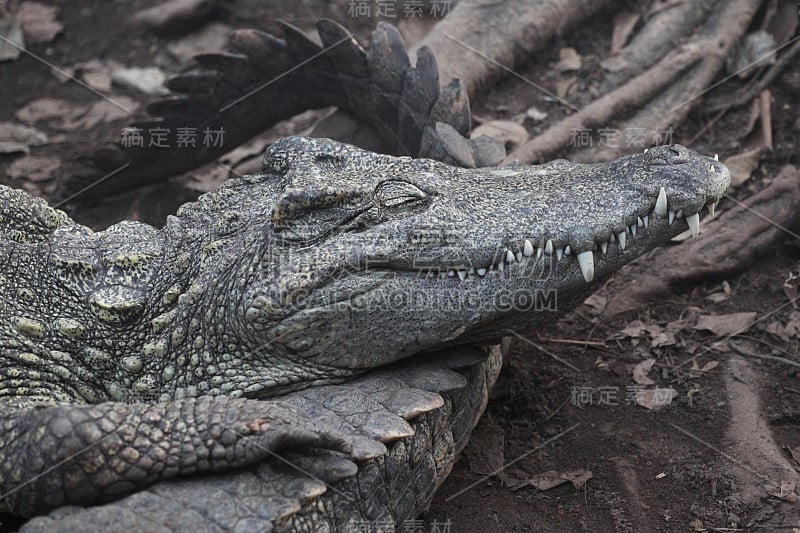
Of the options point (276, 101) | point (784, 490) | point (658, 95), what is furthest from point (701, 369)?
point (276, 101)

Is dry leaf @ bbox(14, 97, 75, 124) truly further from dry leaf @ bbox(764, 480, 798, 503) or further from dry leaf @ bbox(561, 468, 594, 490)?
dry leaf @ bbox(764, 480, 798, 503)

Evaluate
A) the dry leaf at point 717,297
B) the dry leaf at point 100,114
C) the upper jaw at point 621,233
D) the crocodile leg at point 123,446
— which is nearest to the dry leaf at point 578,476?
the upper jaw at point 621,233

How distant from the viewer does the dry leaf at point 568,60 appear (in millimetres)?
7531

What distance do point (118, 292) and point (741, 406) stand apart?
3.05 meters

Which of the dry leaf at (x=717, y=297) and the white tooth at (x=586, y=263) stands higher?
the white tooth at (x=586, y=263)

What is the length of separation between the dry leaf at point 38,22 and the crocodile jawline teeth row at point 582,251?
21.9 feet

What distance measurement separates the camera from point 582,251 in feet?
12.4

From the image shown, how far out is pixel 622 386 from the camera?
Answer: 4.70 m

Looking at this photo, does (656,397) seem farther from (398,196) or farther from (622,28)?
(622,28)

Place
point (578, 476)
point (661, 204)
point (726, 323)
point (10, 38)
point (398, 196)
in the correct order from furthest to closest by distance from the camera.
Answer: point (10, 38), point (726, 323), point (578, 476), point (398, 196), point (661, 204)

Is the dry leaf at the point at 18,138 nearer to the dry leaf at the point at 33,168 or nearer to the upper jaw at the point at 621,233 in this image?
the dry leaf at the point at 33,168

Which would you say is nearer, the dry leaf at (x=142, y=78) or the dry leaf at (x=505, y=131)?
the dry leaf at (x=505, y=131)

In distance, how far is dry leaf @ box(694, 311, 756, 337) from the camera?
493cm

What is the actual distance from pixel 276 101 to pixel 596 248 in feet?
10.2
